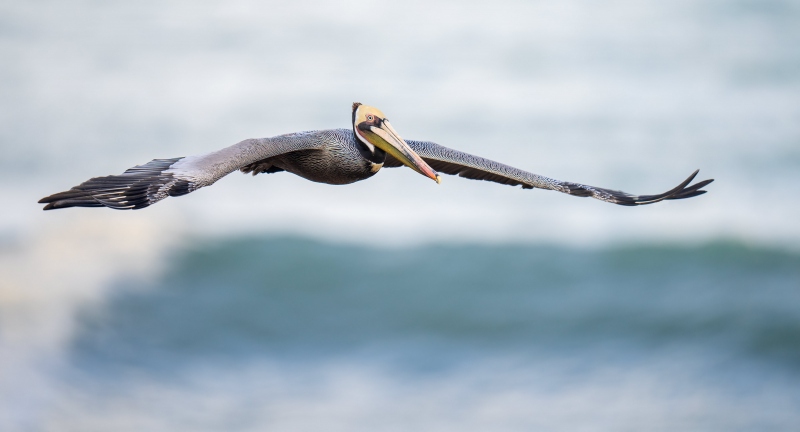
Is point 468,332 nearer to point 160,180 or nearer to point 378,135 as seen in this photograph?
point 378,135

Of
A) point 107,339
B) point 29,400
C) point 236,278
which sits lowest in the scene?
point 29,400

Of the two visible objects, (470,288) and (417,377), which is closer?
(417,377)

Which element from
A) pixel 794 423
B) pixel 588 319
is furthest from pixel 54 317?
pixel 794 423

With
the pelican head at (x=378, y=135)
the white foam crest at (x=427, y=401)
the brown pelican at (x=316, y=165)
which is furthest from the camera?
the white foam crest at (x=427, y=401)

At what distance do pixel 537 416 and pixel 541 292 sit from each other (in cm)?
814

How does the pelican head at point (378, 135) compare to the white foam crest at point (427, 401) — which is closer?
the pelican head at point (378, 135)

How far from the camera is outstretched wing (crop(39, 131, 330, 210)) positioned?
9453 millimetres

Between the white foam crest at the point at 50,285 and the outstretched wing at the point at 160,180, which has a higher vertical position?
the white foam crest at the point at 50,285

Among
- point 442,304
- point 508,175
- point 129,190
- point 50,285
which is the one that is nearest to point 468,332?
point 442,304

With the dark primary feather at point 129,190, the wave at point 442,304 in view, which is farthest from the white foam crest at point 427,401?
the dark primary feather at point 129,190

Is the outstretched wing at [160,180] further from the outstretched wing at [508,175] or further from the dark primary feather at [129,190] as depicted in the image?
the outstretched wing at [508,175]

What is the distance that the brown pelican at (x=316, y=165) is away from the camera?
9.84 meters

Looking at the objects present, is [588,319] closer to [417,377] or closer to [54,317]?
[417,377]

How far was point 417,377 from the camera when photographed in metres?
25.8
